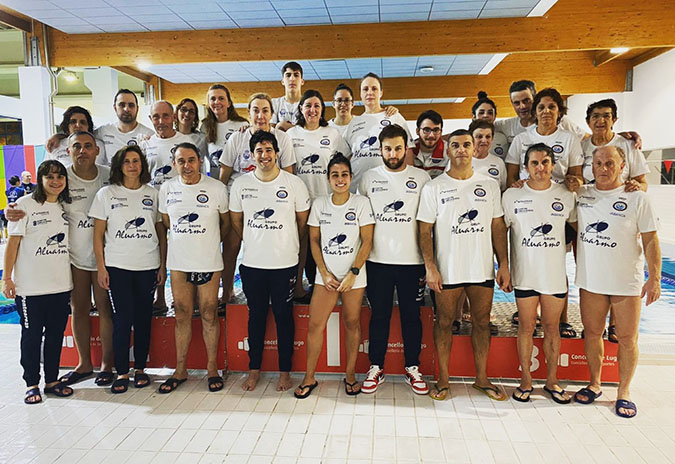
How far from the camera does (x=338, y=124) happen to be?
12.4 feet

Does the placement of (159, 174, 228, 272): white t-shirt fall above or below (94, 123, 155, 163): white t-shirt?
below

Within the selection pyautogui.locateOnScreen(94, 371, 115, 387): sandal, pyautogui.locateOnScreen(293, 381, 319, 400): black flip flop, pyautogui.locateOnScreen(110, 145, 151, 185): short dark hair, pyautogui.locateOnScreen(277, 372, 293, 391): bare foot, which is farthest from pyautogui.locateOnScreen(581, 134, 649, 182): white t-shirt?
pyautogui.locateOnScreen(94, 371, 115, 387): sandal

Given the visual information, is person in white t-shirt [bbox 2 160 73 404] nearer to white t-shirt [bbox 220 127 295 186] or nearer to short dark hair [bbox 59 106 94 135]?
short dark hair [bbox 59 106 94 135]

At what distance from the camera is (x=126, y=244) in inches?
124

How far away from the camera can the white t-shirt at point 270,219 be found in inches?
120

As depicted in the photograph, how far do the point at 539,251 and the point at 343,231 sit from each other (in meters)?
1.25

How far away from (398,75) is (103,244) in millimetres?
9576

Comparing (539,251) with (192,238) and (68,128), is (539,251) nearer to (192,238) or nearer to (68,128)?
(192,238)

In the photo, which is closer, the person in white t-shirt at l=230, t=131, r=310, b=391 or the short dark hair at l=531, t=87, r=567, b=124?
the person in white t-shirt at l=230, t=131, r=310, b=391

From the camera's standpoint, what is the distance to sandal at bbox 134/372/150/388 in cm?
330

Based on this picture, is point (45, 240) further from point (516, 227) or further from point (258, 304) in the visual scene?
point (516, 227)

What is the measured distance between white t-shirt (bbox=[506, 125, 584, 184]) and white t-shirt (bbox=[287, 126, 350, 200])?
135 cm

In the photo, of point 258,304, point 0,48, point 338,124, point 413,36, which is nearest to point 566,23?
point 413,36

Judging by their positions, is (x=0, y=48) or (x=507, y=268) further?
(x=0, y=48)
